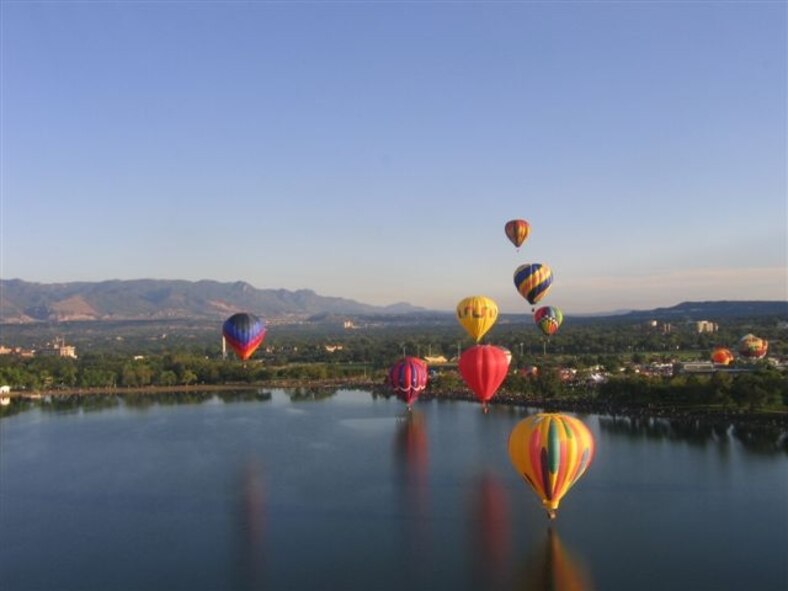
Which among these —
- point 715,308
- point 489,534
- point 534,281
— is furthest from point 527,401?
point 715,308

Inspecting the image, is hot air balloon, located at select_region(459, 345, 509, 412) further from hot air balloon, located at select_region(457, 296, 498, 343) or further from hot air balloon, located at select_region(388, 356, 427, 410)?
hot air balloon, located at select_region(388, 356, 427, 410)

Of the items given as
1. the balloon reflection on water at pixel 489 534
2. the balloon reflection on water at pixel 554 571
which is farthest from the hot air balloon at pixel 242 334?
the balloon reflection on water at pixel 554 571

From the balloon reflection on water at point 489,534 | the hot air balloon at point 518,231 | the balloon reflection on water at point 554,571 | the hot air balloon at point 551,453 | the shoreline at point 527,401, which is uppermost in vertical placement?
the hot air balloon at point 518,231

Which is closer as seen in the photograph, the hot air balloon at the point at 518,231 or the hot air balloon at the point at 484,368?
the hot air balloon at the point at 484,368

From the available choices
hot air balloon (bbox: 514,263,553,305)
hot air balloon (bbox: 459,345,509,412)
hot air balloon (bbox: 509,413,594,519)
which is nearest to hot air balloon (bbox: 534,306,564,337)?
hot air balloon (bbox: 514,263,553,305)

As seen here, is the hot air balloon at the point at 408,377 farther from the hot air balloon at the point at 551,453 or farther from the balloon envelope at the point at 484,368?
the hot air balloon at the point at 551,453

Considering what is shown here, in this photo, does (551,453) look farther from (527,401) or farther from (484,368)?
(527,401)
